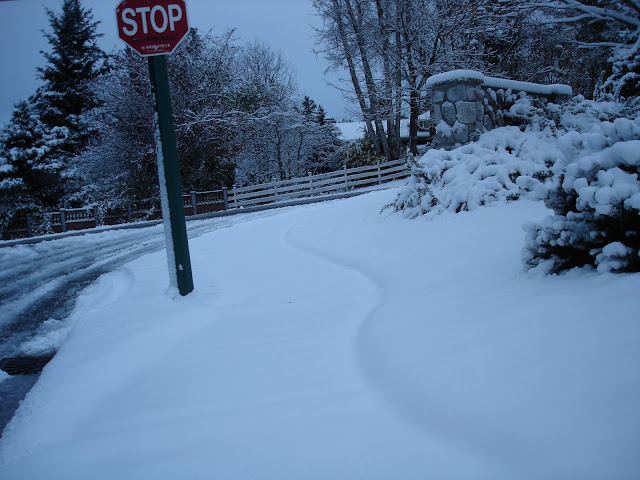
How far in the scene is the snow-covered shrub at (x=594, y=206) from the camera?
2479 mm

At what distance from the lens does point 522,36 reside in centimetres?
1838

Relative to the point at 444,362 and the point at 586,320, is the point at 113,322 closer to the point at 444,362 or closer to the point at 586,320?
the point at 444,362

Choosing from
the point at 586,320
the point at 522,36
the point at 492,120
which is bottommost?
the point at 586,320

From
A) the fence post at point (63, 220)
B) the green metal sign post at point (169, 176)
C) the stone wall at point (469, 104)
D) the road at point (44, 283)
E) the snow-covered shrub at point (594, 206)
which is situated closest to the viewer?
the snow-covered shrub at point (594, 206)

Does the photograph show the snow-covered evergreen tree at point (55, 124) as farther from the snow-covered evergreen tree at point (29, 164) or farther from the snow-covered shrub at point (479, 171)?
the snow-covered shrub at point (479, 171)

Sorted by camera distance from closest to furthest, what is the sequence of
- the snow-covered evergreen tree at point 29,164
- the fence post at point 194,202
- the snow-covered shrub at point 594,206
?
1. the snow-covered shrub at point 594,206
2. the snow-covered evergreen tree at point 29,164
3. the fence post at point 194,202

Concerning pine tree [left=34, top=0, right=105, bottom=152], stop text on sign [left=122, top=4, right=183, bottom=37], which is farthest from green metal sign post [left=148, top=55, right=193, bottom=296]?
pine tree [left=34, top=0, right=105, bottom=152]

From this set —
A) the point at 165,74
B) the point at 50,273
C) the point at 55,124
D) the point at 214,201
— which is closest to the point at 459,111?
the point at 165,74

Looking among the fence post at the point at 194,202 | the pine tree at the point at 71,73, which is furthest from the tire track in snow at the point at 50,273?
the pine tree at the point at 71,73

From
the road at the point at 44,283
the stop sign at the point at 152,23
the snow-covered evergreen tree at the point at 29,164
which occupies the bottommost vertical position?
the road at the point at 44,283

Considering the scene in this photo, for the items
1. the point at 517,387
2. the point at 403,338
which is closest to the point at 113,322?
the point at 403,338

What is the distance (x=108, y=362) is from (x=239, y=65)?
2630 centimetres

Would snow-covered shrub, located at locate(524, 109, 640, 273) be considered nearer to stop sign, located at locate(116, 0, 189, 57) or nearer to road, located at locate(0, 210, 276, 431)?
stop sign, located at locate(116, 0, 189, 57)

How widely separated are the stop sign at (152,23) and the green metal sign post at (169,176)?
0.40 feet
